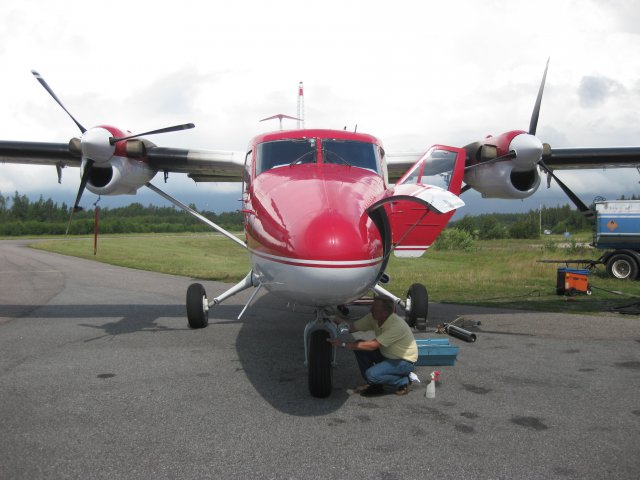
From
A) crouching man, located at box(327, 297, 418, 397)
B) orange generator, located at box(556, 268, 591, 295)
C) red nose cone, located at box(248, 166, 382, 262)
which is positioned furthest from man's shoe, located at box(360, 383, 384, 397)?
orange generator, located at box(556, 268, 591, 295)

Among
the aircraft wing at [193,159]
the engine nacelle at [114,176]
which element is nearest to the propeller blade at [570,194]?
the aircraft wing at [193,159]

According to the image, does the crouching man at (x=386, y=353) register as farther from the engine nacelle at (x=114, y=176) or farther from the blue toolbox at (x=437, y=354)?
the engine nacelle at (x=114, y=176)

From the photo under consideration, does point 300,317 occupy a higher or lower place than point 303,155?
lower

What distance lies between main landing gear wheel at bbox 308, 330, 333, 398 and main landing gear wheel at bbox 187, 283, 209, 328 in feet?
13.4

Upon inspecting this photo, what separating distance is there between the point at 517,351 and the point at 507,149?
4197 millimetres

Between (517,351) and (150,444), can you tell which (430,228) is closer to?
(517,351)

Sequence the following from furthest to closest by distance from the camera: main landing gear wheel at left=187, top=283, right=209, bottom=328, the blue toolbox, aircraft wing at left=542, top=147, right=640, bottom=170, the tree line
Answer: the tree line, aircraft wing at left=542, top=147, right=640, bottom=170, main landing gear wheel at left=187, top=283, right=209, bottom=328, the blue toolbox

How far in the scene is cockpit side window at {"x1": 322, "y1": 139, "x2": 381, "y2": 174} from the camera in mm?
6613

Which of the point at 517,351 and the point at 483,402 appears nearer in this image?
the point at 483,402

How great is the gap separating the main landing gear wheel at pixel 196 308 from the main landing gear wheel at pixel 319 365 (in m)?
4.09

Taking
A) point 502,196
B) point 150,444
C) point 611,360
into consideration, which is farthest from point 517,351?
point 150,444

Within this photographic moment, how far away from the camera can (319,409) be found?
16.4 feet

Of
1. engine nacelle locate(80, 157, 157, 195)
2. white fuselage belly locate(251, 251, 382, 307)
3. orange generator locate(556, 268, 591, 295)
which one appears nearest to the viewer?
→ white fuselage belly locate(251, 251, 382, 307)

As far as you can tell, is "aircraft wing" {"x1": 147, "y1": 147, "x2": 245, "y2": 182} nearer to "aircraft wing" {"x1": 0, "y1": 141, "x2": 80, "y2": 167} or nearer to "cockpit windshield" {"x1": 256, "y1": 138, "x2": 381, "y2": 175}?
"aircraft wing" {"x1": 0, "y1": 141, "x2": 80, "y2": 167}
